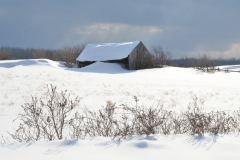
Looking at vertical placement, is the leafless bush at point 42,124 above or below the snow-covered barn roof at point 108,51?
below

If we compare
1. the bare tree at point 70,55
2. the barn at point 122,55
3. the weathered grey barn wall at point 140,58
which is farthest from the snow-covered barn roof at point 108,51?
the bare tree at point 70,55

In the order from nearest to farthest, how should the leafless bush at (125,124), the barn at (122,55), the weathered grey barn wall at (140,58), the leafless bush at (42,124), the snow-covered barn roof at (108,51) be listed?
the leafless bush at (125,124)
the leafless bush at (42,124)
the barn at (122,55)
the weathered grey barn wall at (140,58)
the snow-covered barn roof at (108,51)

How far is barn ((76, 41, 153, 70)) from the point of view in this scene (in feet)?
136

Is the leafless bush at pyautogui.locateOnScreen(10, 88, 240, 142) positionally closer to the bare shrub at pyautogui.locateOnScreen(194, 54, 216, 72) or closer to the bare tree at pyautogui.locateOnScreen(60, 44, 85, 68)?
the bare shrub at pyautogui.locateOnScreen(194, 54, 216, 72)

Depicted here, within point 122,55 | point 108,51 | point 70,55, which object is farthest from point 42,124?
point 70,55

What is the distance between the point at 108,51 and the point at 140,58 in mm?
5644

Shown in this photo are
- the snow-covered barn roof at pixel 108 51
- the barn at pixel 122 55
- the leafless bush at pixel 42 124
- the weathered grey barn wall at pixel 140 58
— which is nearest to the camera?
the leafless bush at pixel 42 124

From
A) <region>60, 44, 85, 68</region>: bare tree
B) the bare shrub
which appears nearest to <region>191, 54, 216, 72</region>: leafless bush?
the bare shrub

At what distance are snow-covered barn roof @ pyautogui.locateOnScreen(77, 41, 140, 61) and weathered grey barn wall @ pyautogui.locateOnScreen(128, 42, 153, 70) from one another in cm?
81

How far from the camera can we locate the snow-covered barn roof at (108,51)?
41656mm

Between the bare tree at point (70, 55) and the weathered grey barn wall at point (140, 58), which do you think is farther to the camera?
the bare tree at point (70, 55)

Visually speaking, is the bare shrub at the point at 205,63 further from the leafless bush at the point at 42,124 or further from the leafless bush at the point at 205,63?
the leafless bush at the point at 42,124

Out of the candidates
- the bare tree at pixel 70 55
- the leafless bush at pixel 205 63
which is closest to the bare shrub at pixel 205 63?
the leafless bush at pixel 205 63

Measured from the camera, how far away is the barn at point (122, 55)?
4131 centimetres
